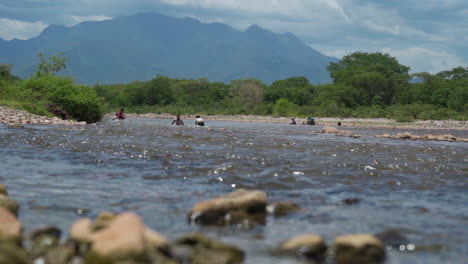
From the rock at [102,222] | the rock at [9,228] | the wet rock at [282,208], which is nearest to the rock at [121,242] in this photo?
the rock at [102,222]

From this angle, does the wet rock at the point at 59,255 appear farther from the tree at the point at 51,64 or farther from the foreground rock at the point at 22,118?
the tree at the point at 51,64

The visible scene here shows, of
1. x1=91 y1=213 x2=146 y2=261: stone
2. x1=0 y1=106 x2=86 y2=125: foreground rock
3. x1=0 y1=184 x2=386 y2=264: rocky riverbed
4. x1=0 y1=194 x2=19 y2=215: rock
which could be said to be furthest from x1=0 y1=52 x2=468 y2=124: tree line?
Result: x1=91 y1=213 x2=146 y2=261: stone

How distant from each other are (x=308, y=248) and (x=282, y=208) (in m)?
2.28

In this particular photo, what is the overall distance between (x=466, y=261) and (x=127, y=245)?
12.4 ft

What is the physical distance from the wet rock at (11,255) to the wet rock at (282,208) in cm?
386

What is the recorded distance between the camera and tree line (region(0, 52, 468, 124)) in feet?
259

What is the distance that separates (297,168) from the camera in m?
13.1

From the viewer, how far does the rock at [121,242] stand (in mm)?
4551

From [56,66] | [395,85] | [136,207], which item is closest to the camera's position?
[136,207]

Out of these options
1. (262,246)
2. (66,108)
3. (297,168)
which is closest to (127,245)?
(262,246)

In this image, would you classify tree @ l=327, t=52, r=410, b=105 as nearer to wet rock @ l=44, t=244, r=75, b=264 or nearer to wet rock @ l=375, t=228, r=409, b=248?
wet rock @ l=375, t=228, r=409, b=248

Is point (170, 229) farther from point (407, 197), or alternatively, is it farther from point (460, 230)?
point (407, 197)

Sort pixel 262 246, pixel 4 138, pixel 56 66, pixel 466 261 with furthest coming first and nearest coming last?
pixel 56 66, pixel 4 138, pixel 262 246, pixel 466 261

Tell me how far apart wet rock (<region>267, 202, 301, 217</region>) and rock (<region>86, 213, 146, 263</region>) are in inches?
118
